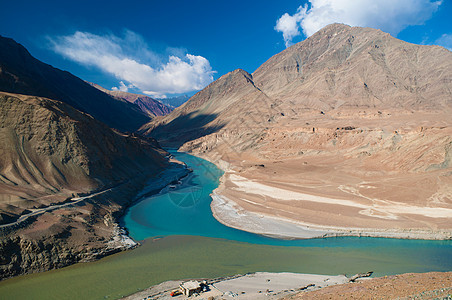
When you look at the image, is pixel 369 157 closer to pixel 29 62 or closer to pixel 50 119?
pixel 50 119

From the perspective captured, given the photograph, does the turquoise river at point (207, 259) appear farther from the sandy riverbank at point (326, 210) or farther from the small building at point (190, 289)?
the small building at point (190, 289)

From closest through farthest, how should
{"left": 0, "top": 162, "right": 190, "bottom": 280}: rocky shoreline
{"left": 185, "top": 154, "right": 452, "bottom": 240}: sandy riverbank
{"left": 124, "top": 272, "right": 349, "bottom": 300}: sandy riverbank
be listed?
{"left": 124, "top": 272, "right": 349, "bottom": 300}: sandy riverbank → {"left": 0, "top": 162, "right": 190, "bottom": 280}: rocky shoreline → {"left": 185, "top": 154, "right": 452, "bottom": 240}: sandy riverbank

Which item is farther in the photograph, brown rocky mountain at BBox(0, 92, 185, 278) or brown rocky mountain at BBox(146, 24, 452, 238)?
brown rocky mountain at BBox(146, 24, 452, 238)

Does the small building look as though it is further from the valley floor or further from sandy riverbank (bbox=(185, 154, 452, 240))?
sandy riverbank (bbox=(185, 154, 452, 240))

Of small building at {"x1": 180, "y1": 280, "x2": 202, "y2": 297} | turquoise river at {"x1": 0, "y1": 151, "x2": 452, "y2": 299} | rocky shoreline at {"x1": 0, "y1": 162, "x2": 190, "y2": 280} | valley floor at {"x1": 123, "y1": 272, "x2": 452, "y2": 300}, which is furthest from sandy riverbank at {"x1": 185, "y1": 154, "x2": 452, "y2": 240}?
small building at {"x1": 180, "y1": 280, "x2": 202, "y2": 297}

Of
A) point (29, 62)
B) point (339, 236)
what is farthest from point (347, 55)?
point (29, 62)

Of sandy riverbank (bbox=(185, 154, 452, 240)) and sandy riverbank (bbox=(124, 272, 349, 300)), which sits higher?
sandy riverbank (bbox=(185, 154, 452, 240))

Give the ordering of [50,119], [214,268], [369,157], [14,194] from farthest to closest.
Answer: [369,157] → [50,119] → [14,194] → [214,268]
